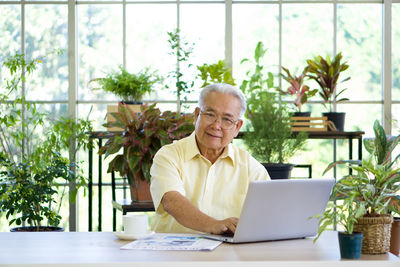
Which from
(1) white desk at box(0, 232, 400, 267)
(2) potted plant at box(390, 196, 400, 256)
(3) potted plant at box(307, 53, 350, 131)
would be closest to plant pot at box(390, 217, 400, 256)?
(2) potted plant at box(390, 196, 400, 256)

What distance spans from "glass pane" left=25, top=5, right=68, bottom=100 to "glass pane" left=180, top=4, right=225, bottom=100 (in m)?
1.19

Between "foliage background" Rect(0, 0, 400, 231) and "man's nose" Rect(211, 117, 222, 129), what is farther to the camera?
"foliage background" Rect(0, 0, 400, 231)

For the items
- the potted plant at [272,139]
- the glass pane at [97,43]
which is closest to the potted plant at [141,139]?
the potted plant at [272,139]

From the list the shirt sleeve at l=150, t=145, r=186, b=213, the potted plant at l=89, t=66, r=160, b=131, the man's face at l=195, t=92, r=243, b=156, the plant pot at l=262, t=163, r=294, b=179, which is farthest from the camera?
the potted plant at l=89, t=66, r=160, b=131

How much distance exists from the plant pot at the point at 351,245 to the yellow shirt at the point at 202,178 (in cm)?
89

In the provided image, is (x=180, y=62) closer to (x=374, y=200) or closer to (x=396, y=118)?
(x=396, y=118)

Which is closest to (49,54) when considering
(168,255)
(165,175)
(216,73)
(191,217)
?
(216,73)

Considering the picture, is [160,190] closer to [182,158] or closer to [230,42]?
[182,158]

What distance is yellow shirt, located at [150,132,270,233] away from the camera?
8.45 ft

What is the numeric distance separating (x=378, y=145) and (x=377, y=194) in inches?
23.4

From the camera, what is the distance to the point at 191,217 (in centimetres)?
232

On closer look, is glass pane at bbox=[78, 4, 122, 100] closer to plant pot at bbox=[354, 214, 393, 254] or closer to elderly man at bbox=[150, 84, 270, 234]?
elderly man at bbox=[150, 84, 270, 234]

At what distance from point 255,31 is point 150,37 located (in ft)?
3.40

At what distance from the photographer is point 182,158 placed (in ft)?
8.76
